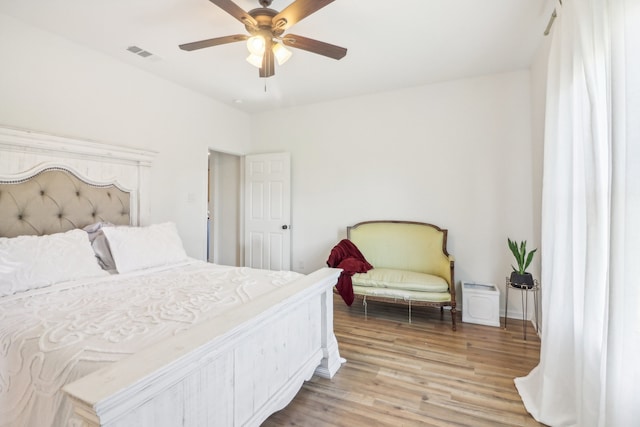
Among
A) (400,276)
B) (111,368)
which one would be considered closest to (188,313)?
(111,368)

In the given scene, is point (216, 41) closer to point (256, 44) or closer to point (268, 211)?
point (256, 44)

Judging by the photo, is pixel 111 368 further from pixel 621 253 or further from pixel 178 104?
pixel 178 104

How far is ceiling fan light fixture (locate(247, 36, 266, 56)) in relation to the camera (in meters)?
2.05

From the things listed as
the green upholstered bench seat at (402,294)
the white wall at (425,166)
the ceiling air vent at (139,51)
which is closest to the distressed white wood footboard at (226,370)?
the green upholstered bench seat at (402,294)

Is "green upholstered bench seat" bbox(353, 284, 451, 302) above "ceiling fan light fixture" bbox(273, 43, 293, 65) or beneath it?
beneath

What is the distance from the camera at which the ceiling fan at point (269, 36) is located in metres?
1.75

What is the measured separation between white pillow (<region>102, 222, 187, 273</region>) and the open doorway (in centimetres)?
211

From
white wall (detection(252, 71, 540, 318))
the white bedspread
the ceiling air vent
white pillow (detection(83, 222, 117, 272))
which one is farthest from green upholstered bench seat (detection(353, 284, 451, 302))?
the ceiling air vent

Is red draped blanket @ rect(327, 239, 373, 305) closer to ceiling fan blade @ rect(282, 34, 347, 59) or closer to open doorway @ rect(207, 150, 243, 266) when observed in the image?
open doorway @ rect(207, 150, 243, 266)


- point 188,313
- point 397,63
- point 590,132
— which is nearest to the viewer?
point 590,132

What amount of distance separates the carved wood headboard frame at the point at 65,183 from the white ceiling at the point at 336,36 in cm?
92

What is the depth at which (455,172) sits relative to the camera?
3502 mm

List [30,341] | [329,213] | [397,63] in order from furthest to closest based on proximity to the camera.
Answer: [329,213], [397,63], [30,341]

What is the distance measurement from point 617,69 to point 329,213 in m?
3.31
